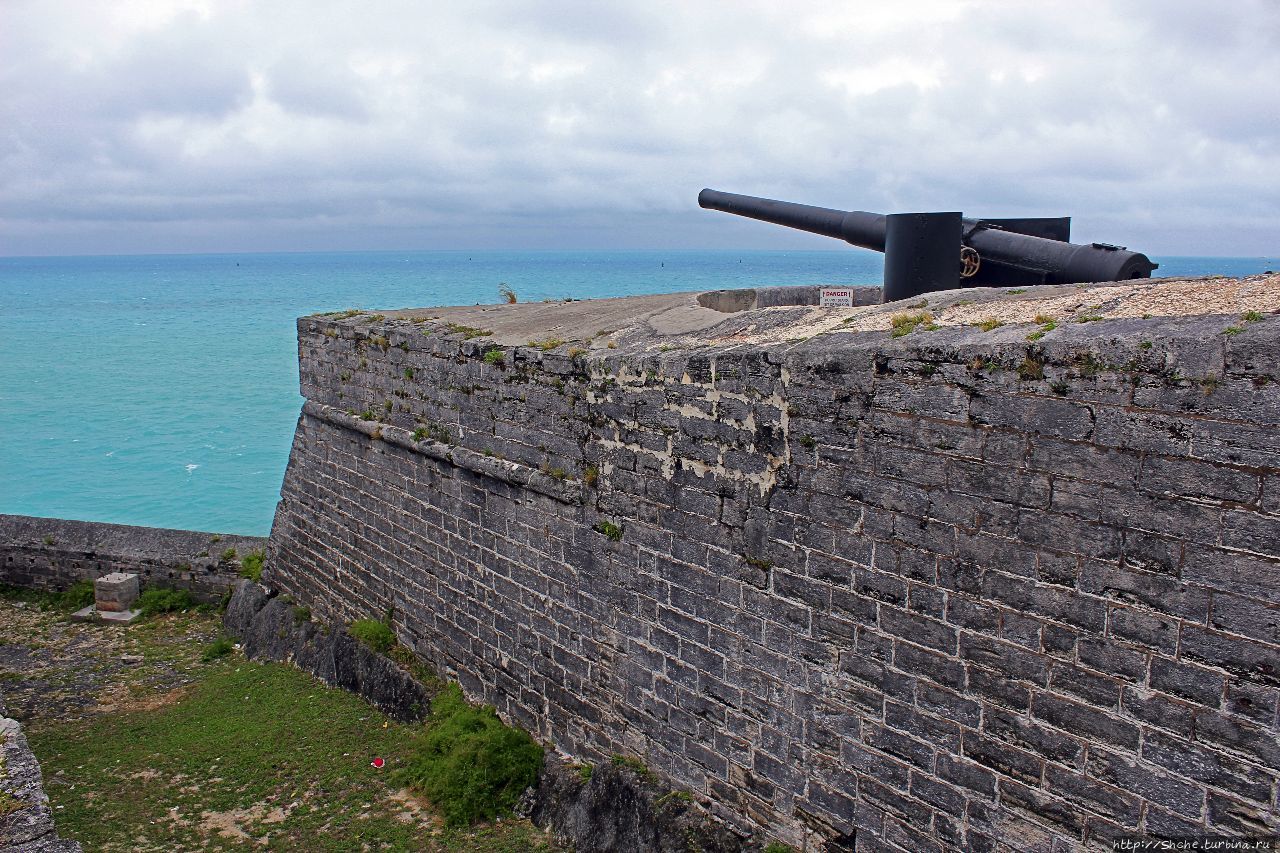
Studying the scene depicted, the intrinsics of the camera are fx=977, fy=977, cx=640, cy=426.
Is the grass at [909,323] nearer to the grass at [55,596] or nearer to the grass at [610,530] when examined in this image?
the grass at [610,530]

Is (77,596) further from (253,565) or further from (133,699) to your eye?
(133,699)

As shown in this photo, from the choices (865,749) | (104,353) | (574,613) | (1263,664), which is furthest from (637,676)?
(104,353)

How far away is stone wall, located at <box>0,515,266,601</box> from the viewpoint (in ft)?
38.4

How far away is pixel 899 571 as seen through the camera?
4363 millimetres

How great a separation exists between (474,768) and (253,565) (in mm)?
5648

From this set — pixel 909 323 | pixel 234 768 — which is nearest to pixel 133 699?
pixel 234 768

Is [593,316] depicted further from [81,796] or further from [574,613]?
[81,796]

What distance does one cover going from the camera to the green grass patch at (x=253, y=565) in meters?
10.9

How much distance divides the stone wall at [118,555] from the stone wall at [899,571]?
5.67 metres

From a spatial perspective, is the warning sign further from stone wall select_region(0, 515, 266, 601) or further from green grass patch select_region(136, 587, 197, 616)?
green grass patch select_region(136, 587, 197, 616)

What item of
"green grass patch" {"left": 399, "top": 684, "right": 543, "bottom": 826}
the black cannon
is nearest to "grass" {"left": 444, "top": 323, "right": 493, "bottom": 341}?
"green grass patch" {"left": 399, "top": 684, "right": 543, "bottom": 826}

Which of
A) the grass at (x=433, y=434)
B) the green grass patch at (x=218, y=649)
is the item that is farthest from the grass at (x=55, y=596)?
the grass at (x=433, y=434)

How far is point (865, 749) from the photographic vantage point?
4.59 metres

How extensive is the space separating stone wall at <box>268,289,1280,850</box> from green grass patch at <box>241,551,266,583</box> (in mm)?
4539
